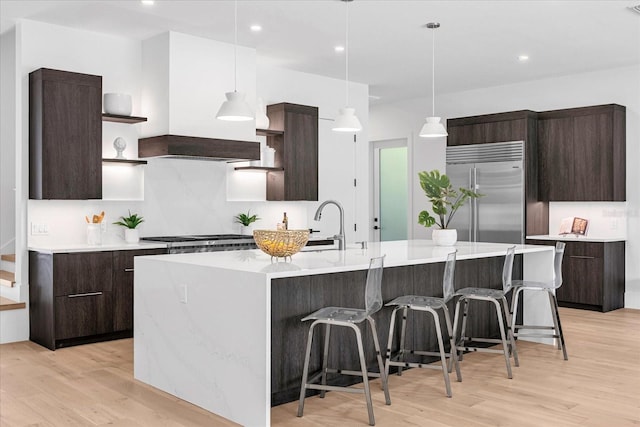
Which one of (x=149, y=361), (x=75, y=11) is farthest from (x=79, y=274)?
(x=75, y=11)

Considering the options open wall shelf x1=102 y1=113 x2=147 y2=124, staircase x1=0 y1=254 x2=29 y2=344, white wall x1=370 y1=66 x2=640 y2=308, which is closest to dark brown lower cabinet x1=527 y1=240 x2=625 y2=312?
white wall x1=370 y1=66 x2=640 y2=308

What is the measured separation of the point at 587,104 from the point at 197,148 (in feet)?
15.8

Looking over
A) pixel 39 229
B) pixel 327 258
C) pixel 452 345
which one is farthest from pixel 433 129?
pixel 39 229

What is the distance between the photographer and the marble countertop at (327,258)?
3586 mm

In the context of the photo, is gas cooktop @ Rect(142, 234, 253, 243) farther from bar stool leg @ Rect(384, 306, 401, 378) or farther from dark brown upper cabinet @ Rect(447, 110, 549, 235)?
dark brown upper cabinet @ Rect(447, 110, 549, 235)

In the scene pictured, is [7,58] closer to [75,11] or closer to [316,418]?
[75,11]

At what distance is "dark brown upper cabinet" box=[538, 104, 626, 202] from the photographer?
7297 mm

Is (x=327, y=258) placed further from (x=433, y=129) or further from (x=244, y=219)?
(x=244, y=219)

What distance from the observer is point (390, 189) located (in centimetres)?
1002

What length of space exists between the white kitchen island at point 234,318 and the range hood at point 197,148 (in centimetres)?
184

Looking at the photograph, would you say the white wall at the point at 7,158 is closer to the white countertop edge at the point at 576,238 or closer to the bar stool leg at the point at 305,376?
the bar stool leg at the point at 305,376

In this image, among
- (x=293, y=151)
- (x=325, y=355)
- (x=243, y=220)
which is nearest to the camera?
(x=325, y=355)

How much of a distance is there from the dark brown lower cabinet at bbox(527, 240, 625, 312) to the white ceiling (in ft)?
6.98

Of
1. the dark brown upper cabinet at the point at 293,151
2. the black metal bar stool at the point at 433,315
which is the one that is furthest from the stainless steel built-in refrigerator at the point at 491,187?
the black metal bar stool at the point at 433,315
